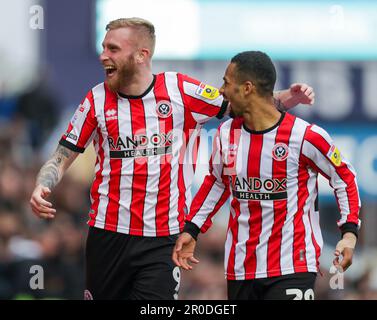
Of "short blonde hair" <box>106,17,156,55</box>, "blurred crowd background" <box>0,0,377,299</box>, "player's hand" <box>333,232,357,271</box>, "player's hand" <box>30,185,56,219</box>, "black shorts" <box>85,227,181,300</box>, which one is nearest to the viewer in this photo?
"player's hand" <box>333,232,357,271</box>

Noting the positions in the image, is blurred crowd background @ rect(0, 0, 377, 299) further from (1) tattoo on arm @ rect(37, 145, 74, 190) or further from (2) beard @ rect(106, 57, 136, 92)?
(2) beard @ rect(106, 57, 136, 92)

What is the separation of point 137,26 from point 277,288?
6.81ft

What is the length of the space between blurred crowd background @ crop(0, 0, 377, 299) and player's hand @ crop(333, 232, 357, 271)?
5.38m

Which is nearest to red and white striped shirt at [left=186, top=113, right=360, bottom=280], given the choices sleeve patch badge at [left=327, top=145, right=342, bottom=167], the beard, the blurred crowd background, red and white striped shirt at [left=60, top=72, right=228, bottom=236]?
sleeve patch badge at [left=327, top=145, right=342, bottom=167]

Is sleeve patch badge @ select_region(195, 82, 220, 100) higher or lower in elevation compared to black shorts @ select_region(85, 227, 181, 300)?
higher

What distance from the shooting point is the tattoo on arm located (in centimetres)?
783

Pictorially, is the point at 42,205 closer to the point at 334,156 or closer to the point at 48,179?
the point at 48,179

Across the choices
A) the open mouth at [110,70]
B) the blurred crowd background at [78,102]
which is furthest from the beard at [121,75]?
the blurred crowd background at [78,102]

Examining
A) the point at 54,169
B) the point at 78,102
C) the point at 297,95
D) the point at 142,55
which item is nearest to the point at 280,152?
the point at 297,95

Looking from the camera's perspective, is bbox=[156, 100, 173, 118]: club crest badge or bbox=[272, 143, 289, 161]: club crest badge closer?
bbox=[272, 143, 289, 161]: club crest badge

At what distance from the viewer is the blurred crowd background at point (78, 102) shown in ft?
44.1

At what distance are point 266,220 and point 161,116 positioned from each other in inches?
42.3

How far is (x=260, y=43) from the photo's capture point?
665 inches
